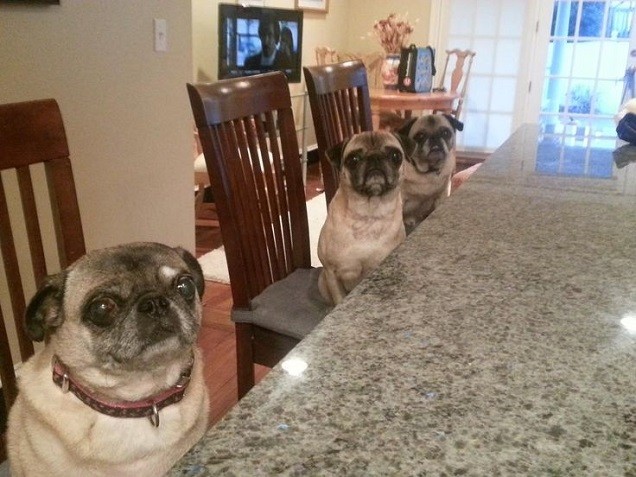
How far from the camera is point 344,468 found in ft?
1.45

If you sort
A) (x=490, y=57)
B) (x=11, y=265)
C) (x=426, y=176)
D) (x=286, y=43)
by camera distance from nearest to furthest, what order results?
(x=11, y=265) < (x=426, y=176) < (x=286, y=43) < (x=490, y=57)

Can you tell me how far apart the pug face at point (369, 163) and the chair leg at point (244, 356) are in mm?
490

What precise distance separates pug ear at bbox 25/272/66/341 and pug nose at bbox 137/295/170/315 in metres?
0.12

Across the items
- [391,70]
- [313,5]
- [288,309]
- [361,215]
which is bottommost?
[288,309]

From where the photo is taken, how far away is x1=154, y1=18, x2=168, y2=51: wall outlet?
2.46 metres

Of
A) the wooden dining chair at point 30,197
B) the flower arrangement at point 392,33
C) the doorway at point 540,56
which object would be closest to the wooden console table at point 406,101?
the flower arrangement at point 392,33

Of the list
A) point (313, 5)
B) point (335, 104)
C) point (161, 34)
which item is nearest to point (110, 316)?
point (335, 104)

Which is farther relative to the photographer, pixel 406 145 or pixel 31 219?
pixel 406 145

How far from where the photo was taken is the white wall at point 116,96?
6.44 ft

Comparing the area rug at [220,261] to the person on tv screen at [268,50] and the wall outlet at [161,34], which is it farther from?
the person on tv screen at [268,50]

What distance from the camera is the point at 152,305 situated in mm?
966

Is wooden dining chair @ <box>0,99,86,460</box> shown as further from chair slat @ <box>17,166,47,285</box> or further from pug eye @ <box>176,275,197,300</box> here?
pug eye @ <box>176,275,197,300</box>

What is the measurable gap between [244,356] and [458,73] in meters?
4.58

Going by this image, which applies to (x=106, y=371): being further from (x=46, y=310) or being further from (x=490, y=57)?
(x=490, y=57)
